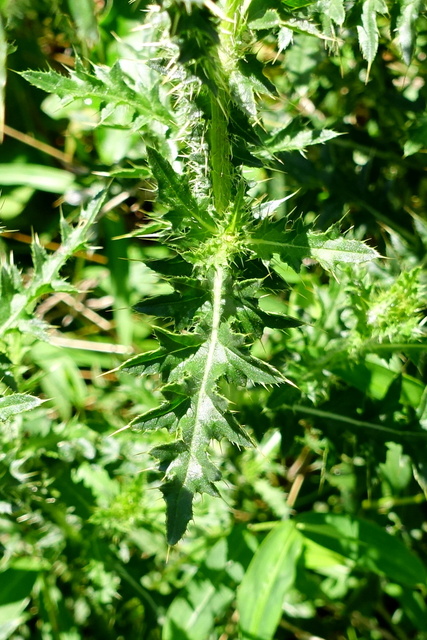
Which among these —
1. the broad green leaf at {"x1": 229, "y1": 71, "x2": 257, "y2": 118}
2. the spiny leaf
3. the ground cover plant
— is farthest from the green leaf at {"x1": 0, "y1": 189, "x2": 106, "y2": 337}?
the broad green leaf at {"x1": 229, "y1": 71, "x2": 257, "y2": 118}

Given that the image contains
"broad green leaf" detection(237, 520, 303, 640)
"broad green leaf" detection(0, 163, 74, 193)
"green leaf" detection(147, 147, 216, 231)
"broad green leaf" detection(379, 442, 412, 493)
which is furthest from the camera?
"broad green leaf" detection(0, 163, 74, 193)

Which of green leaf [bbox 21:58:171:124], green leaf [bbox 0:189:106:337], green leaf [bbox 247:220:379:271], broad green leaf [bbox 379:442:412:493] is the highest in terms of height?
green leaf [bbox 21:58:171:124]

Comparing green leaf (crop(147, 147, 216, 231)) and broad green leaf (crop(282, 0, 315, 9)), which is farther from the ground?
broad green leaf (crop(282, 0, 315, 9))

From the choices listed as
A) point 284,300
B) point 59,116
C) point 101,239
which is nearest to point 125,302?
point 101,239

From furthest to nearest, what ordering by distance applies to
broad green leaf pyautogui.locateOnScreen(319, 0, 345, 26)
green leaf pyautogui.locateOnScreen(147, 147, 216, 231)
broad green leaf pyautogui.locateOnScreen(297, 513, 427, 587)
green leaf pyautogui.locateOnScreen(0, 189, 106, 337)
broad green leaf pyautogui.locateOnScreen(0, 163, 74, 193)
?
broad green leaf pyautogui.locateOnScreen(0, 163, 74, 193) < broad green leaf pyautogui.locateOnScreen(297, 513, 427, 587) < green leaf pyautogui.locateOnScreen(0, 189, 106, 337) < broad green leaf pyautogui.locateOnScreen(319, 0, 345, 26) < green leaf pyautogui.locateOnScreen(147, 147, 216, 231)

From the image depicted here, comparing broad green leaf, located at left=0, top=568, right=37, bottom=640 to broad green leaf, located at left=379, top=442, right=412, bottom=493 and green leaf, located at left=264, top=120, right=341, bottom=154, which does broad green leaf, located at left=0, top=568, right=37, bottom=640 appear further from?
green leaf, located at left=264, top=120, right=341, bottom=154

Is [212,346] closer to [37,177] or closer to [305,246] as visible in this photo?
[305,246]

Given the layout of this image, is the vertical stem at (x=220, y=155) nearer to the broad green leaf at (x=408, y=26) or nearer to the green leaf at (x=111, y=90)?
the green leaf at (x=111, y=90)

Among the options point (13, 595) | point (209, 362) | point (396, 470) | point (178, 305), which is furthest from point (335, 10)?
point (13, 595)

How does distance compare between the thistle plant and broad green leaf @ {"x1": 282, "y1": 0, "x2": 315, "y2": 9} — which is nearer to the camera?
the thistle plant
